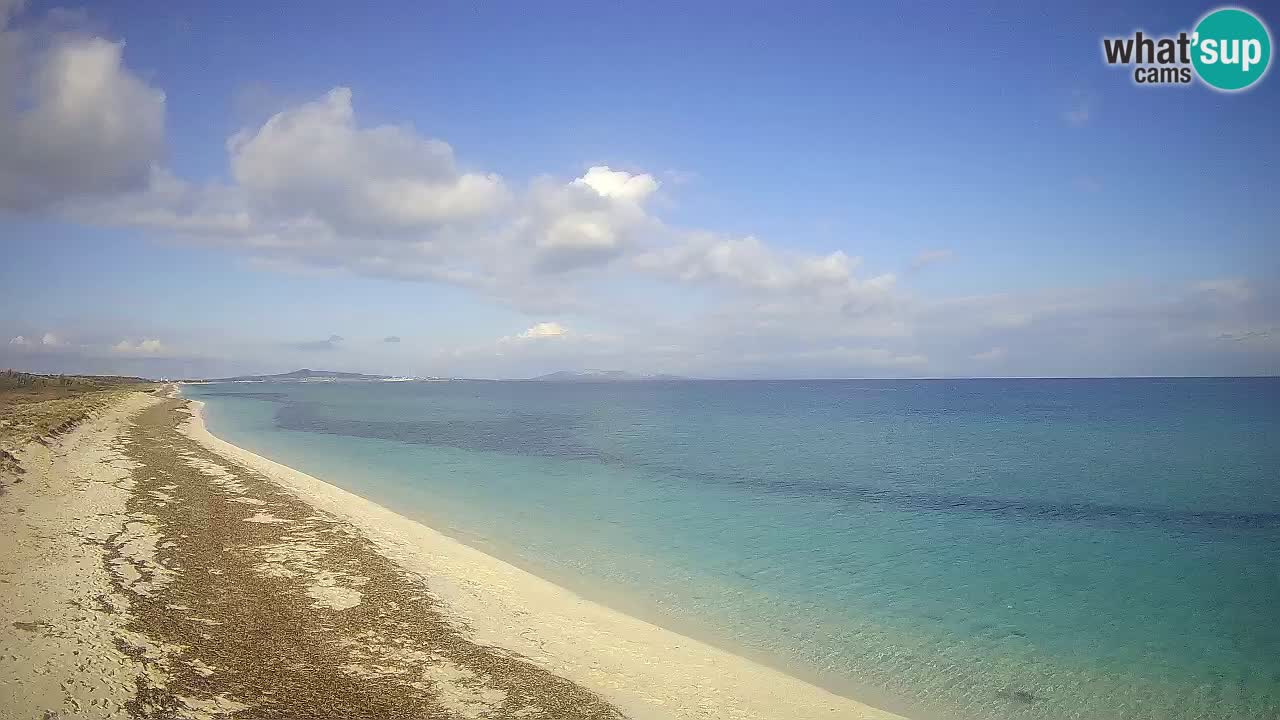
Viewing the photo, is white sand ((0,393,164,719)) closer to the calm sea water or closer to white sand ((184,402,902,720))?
white sand ((184,402,902,720))

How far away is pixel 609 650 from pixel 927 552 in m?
12.9

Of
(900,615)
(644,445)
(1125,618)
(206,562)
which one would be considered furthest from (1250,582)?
(644,445)

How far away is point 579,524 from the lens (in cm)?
2227

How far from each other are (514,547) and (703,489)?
512 inches

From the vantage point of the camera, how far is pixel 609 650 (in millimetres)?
11336

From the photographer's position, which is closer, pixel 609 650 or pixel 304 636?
pixel 304 636

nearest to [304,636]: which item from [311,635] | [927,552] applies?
[311,635]

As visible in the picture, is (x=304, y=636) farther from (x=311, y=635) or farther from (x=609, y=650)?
(x=609, y=650)

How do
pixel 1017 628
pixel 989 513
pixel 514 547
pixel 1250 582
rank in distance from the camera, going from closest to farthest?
pixel 1017 628, pixel 1250 582, pixel 514 547, pixel 989 513

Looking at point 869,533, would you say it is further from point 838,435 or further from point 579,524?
point 838,435

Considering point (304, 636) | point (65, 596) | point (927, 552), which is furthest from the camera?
point (927, 552)

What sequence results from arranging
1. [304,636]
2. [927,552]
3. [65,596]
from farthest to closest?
[927,552] < [65,596] < [304,636]

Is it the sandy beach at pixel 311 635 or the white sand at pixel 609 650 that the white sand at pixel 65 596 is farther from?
the white sand at pixel 609 650

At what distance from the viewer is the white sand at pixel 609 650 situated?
31.3 ft
